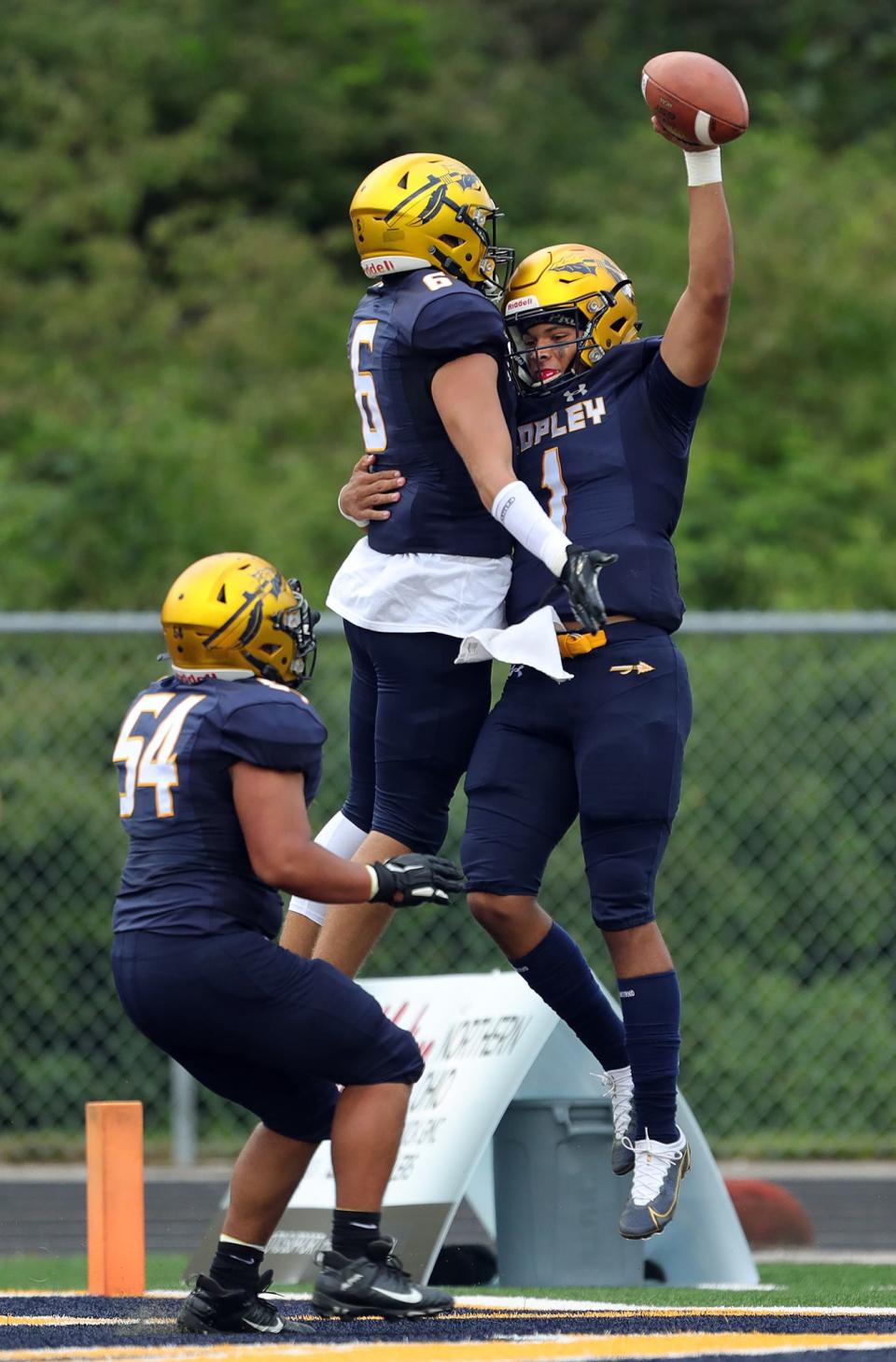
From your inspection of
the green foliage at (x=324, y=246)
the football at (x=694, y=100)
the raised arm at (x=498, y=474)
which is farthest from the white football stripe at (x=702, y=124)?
the green foliage at (x=324, y=246)

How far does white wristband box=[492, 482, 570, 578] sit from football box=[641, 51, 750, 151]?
77 cm

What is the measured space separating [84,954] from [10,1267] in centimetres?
166

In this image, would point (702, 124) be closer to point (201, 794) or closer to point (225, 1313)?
point (201, 794)

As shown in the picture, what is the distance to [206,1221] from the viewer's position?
6.88 metres

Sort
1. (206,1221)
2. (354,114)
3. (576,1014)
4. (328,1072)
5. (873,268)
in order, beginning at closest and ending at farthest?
(328,1072) → (576,1014) → (206,1221) → (873,268) → (354,114)

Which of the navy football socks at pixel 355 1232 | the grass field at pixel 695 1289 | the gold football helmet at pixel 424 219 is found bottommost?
the grass field at pixel 695 1289

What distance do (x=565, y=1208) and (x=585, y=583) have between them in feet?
6.27

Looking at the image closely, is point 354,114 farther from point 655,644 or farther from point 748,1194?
point 655,644

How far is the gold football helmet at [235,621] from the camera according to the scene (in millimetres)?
3986

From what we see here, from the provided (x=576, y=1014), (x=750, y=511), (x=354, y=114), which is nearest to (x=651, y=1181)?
(x=576, y=1014)

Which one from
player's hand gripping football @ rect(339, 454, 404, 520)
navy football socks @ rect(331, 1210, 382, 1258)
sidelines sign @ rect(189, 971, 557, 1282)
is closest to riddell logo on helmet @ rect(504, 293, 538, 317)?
player's hand gripping football @ rect(339, 454, 404, 520)

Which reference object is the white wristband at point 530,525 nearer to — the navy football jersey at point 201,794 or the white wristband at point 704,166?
the navy football jersey at point 201,794

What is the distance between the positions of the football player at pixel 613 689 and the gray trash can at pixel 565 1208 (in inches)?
29.9

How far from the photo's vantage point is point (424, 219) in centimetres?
449
